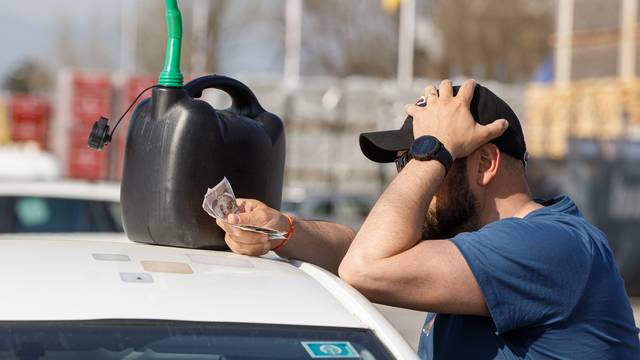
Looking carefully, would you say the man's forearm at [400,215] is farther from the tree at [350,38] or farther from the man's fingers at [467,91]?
the tree at [350,38]

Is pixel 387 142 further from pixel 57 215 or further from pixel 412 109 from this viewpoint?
pixel 57 215

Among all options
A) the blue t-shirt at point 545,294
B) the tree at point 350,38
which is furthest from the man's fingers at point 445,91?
the tree at point 350,38

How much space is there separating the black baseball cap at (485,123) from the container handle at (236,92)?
0.38 m

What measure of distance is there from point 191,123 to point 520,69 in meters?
54.6

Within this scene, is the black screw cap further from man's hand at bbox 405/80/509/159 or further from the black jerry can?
man's hand at bbox 405/80/509/159

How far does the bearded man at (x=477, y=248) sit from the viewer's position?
8.54 ft

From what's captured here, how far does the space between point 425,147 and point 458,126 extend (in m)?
0.09

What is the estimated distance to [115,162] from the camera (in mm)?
21734

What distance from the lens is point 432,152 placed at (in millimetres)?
2777

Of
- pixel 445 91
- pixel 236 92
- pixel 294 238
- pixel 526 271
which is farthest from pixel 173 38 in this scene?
pixel 526 271

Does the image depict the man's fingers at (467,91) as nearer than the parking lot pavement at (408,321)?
Yes

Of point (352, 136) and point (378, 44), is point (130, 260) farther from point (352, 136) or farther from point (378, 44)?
point (378, 44)

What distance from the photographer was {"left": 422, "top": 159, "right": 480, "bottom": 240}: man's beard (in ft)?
9.41

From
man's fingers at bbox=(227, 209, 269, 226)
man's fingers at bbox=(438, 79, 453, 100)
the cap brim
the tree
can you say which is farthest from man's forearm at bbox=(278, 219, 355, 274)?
the tree
